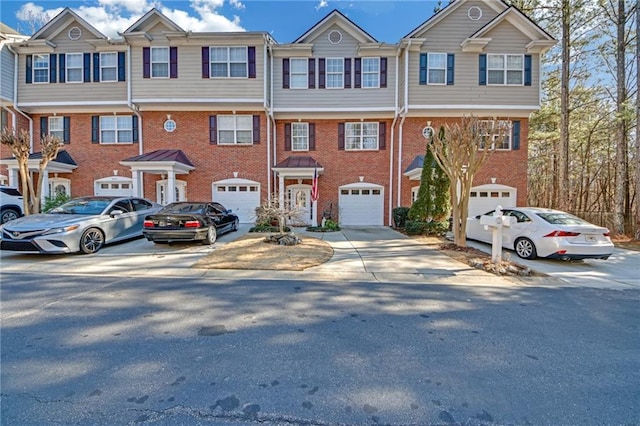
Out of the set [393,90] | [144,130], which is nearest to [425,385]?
[393,90]

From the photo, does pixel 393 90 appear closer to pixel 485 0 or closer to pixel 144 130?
Result: pixel 485 0

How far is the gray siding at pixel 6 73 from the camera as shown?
14719mm

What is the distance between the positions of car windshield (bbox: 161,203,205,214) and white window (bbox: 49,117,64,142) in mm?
11222

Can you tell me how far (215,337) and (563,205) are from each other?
18.1 meters

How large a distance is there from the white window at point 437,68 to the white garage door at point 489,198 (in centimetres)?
574

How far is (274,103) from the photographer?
1544cm

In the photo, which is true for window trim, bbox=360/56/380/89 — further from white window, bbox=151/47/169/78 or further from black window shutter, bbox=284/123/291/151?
white window, bbox=151/47/169/78

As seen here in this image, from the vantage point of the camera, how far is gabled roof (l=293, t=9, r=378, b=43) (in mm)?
15047

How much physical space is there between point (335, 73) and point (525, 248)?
11759 mm

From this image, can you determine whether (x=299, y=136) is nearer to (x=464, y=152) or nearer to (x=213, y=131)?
(x=213, y=131)

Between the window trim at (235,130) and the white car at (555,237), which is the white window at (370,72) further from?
the white car at (555,237)

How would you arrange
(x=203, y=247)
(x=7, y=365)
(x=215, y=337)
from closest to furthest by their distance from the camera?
(x=7, y=365) → (x=215, y=337) → (x=203, y=247)

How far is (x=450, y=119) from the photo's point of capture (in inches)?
624

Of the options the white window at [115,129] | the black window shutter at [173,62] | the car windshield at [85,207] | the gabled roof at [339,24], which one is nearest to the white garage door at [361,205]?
the gabled roof at [339,24]
